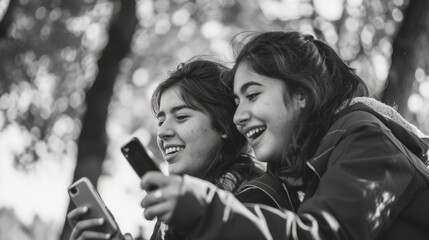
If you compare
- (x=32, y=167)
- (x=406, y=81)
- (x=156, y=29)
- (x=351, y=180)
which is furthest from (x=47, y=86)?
(x=351, y=180)

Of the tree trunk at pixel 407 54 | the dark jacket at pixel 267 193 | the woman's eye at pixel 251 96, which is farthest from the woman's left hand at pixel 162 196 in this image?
the tree trunk at pixel 407 54

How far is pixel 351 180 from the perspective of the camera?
2.33 m

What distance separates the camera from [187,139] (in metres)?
3.81

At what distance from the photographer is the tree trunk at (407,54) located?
573cm

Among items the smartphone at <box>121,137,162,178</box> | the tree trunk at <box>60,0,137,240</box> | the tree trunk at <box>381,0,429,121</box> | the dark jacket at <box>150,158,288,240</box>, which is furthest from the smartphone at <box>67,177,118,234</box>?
the tree trunk at <box>60,0,137,240</box>

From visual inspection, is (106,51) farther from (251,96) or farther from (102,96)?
(251,96)

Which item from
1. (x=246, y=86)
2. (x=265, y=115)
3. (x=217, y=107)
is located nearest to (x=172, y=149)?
(x=217, y=107)

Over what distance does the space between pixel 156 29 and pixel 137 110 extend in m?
2.06

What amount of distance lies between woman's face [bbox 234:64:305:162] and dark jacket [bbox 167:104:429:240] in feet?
1.19

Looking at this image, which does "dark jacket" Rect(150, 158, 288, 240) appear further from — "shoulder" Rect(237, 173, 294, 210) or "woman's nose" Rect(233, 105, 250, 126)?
"woman's nose" Rect(233, 105, 250, 126)

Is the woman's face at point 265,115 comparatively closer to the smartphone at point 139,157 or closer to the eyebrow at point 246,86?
the eyebrow at point 246,86

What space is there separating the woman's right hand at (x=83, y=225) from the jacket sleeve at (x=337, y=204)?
1.94ft

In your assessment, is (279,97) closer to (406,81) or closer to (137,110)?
(406,81)

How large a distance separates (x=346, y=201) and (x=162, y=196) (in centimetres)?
67
